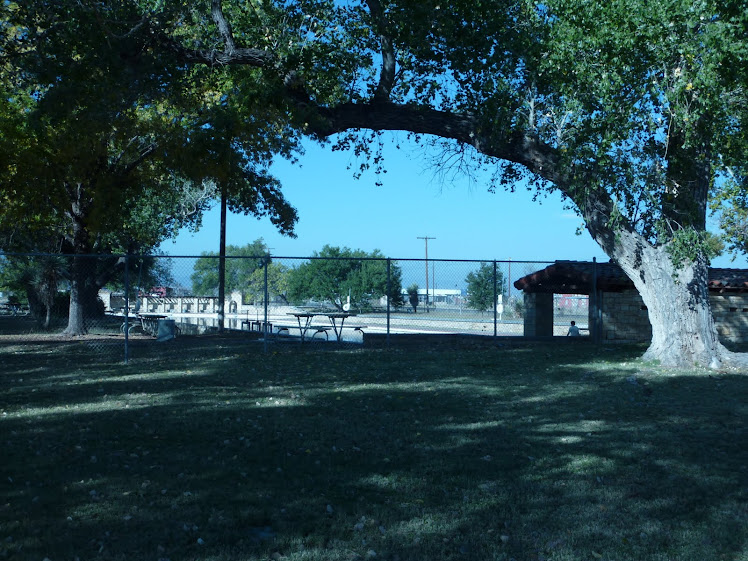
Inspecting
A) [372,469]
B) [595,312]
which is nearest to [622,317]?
[595,312]

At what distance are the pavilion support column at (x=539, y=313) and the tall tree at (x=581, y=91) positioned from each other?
21.0 ft

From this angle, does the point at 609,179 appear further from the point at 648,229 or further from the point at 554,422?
the point at 554,422

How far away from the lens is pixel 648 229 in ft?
48.1

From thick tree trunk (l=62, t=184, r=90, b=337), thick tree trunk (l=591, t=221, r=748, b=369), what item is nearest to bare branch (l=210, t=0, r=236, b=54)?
thick tree trunk (l=591, t=221, r=748, b=369)

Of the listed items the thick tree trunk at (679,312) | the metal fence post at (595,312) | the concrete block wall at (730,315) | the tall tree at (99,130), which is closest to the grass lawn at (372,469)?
the thick tree trunk at (679,312)

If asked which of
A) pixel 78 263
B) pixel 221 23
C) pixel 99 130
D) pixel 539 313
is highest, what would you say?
pixel 221 23

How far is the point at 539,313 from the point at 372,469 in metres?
16.6

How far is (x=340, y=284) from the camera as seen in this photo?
2102 cm

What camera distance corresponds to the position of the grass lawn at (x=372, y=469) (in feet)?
14.8

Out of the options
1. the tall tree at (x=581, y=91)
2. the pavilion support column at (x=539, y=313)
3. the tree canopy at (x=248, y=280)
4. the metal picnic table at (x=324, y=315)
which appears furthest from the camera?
the pavilion support column at (x=539, y=313)

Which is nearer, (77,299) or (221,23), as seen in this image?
(221,23)

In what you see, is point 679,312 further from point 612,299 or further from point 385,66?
point 385,66

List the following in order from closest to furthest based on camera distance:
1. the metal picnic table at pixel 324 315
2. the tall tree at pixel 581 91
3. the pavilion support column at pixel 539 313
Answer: the tall tree at pixel 581 91
the metal picnic table at pixel 324 315
the pavilion support column at pixel 539 313

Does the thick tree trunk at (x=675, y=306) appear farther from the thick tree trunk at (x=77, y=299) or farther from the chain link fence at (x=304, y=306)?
the thick tree trunk at (x=77, y=299)
